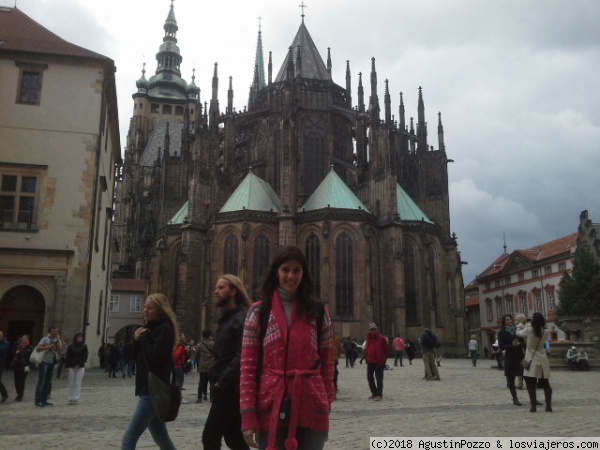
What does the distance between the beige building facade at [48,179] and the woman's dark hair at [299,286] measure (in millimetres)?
18655

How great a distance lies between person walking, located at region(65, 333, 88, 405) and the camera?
40.9ft

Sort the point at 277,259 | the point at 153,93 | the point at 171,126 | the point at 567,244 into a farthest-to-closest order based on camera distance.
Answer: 1. the point at 153,93
2. the point at 171,126
3. the point at 567,244
4. the point at 277,259

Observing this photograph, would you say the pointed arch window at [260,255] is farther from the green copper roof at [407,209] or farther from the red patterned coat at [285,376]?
the red patterned coat at [285,376]

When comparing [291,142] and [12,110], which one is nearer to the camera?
[12,110]

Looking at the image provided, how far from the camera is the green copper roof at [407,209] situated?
4750 cm

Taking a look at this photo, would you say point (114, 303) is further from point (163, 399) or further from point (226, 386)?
point (226, 386)

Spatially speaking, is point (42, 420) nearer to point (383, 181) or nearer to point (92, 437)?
point (92, 437)

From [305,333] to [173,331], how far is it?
2.49 meters

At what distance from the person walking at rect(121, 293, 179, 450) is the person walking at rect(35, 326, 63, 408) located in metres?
7.36

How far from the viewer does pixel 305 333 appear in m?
3.65

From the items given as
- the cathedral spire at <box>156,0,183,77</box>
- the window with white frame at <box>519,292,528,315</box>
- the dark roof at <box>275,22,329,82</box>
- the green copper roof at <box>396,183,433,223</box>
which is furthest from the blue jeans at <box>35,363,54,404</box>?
the cathedral spire at <box>156,0,183,77</box>

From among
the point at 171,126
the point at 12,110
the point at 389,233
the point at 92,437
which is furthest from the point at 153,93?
the point at 92,437

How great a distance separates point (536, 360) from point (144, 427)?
7165 mm

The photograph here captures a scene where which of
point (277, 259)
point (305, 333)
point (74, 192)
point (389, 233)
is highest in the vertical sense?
point (389, 233)
